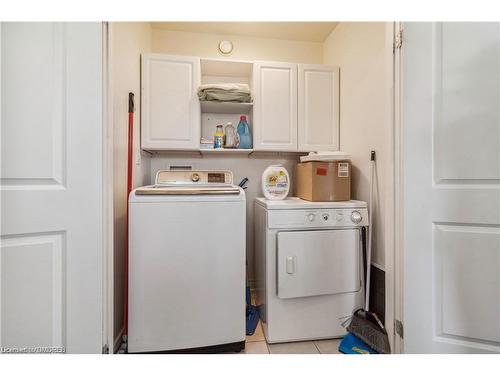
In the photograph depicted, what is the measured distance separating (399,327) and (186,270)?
1.21 meters

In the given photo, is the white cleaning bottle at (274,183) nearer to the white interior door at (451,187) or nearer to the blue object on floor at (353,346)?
the white interior door at (451,187)

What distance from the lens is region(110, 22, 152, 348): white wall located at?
4.24 ft

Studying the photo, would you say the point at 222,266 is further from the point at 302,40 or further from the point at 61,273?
the point at 302,40

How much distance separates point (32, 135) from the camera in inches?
33.1

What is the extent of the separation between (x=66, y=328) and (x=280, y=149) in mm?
1767

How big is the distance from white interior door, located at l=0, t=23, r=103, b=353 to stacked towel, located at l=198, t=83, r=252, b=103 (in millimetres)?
924

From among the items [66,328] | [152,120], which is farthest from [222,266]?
[152,120]

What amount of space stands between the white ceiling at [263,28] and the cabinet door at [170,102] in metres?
0.45

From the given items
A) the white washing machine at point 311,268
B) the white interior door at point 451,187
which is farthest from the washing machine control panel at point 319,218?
the white interior door at point 451,187

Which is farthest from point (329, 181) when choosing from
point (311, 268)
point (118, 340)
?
point (118, 340)

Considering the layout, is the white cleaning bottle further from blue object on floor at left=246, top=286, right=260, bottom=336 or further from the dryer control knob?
blue object on floor at left=246, top=286, right=260, bottom=336

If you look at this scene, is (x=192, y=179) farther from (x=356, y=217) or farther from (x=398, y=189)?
(x=398, y=189)

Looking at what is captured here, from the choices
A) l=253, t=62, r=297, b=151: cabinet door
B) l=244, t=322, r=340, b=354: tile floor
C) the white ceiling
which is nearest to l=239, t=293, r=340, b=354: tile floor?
l=244, t=322, r=340, b=354: tile floor

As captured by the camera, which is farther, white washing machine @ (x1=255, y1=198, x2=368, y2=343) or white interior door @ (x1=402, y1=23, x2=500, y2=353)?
white washing machine @ (x1=255, y1=198, x2=368, y2=343)
